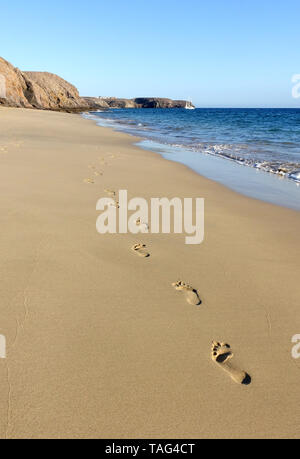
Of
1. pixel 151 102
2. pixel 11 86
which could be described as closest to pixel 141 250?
pixel 11 86

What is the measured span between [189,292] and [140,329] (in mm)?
583

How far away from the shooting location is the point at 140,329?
1976 millimetres

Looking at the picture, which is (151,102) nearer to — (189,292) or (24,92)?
(24,92)

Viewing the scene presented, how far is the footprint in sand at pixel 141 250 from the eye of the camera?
2.97 meters

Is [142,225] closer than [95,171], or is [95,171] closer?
[142,225]

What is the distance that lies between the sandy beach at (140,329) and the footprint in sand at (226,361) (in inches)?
1.0

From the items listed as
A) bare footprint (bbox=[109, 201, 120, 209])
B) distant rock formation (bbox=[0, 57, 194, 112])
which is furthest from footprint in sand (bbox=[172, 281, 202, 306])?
distant rock formation (bbox=[0, 57, 194, 112])

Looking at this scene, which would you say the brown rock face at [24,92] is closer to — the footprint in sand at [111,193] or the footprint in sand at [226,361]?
the footprint in sand at [111,193]

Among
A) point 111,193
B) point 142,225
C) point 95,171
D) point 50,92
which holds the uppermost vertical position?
point 50,92

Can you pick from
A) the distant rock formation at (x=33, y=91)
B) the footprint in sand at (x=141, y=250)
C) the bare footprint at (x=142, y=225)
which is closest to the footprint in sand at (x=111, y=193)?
the bare footprint at (x=142, y=225)

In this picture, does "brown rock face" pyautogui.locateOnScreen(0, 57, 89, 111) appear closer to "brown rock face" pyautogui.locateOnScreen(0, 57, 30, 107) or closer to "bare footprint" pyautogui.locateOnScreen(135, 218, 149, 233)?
"brown rock face" pyautogui.locateOnScreen(0, 57, 30, 107)
